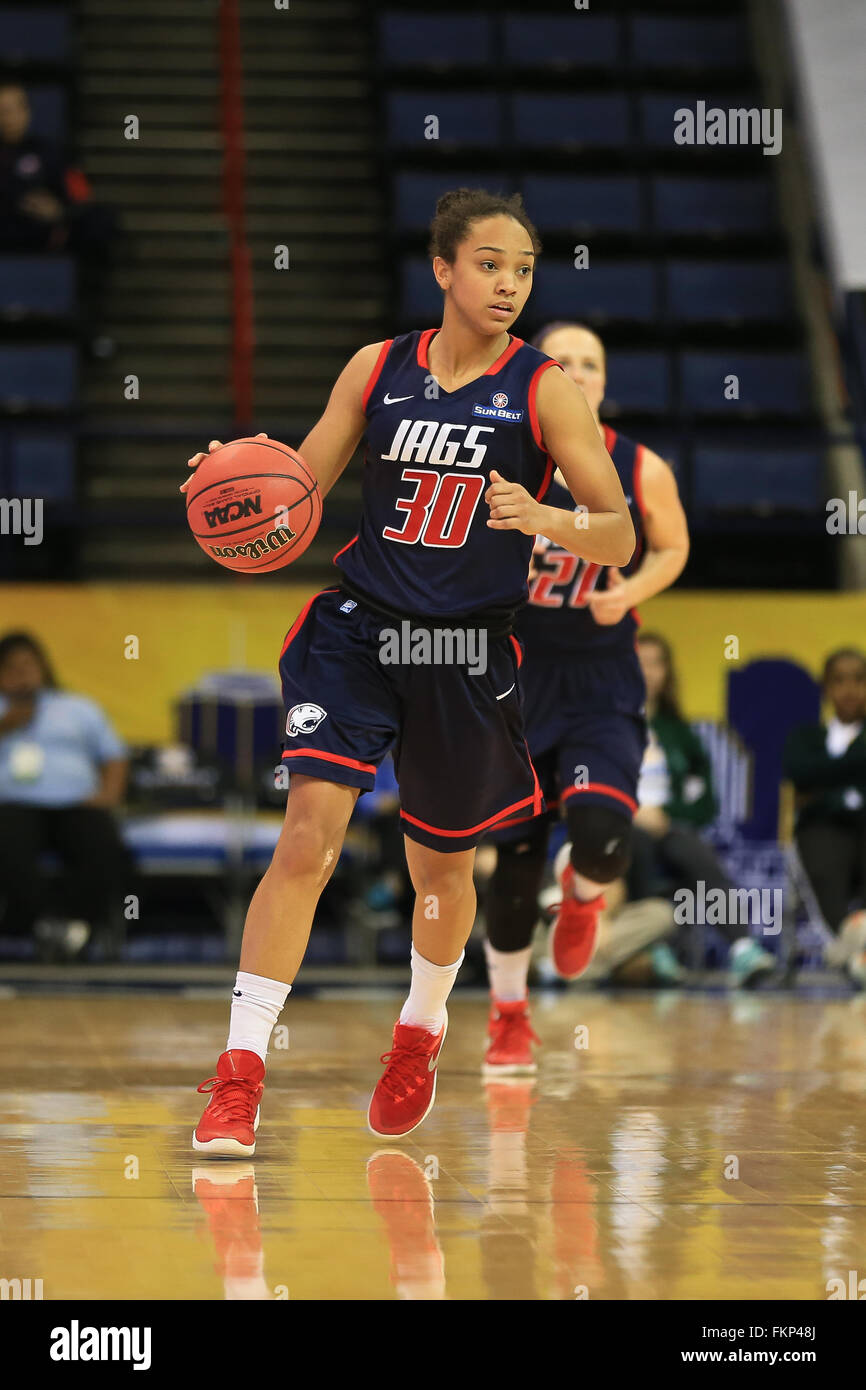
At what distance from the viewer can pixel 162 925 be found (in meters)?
9.24

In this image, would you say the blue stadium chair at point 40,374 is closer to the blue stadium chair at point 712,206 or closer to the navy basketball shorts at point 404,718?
the blue stadium chair at point 712,206

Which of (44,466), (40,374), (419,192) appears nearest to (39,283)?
(40,374)

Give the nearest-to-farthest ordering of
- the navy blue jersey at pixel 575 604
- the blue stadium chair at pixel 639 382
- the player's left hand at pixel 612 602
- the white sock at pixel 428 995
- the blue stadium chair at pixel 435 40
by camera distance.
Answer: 1. the white sock at pixel 428 995
2. the player's left hand at pixel 612 602
3. the navy blue jersey at pixel 575 604
4. the blue stadium chair at pixel 639 382
5. the blue stadium chair at pixel 435 40

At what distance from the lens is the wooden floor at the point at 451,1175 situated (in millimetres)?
2814

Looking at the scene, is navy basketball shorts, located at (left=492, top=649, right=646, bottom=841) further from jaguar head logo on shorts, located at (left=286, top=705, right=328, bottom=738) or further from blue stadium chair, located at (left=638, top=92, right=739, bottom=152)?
blue stadium chair, located at (left=638, top=92, right=739, bottom=152)

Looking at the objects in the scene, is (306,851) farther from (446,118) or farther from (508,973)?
(446,118)

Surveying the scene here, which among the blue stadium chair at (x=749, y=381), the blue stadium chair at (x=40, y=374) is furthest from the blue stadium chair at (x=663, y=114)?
the blue stadium chair at (x=40, y=374)

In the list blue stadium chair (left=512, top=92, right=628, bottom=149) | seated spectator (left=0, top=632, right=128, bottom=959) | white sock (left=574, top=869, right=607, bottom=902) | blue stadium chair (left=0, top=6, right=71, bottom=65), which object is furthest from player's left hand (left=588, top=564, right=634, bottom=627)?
blue stadium chair (left=0, top=6, right=71, bottom=65)

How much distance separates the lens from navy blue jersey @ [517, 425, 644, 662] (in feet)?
17.0

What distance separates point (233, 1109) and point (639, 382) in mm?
8080

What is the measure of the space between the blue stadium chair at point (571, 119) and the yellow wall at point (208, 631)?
4.32m

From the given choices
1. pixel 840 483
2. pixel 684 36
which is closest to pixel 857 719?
pixel 840 483

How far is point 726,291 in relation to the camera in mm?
11914

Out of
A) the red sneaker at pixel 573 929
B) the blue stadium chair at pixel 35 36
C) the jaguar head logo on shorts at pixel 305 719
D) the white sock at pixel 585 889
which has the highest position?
the blue stadium chair at pixel 35 36
